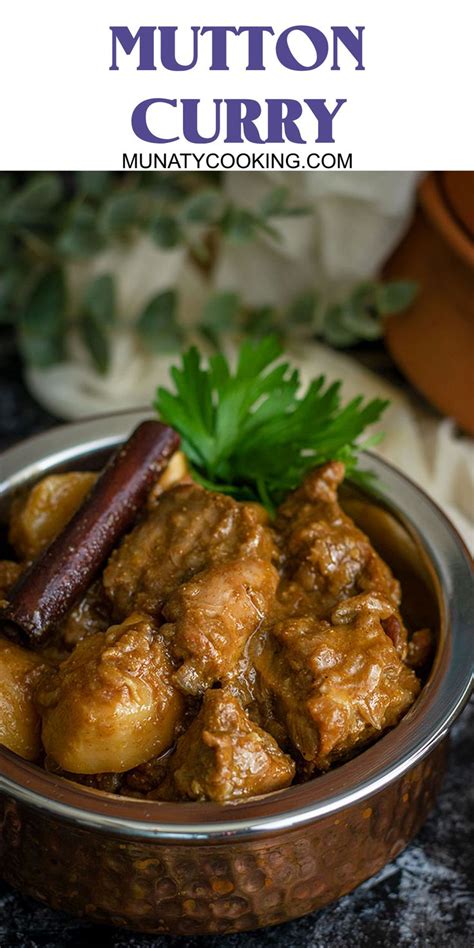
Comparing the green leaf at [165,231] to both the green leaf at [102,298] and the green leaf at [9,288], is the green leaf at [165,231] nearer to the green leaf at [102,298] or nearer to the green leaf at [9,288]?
the green leaf at [102,298]

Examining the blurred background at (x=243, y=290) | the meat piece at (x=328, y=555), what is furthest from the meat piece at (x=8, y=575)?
the blurred background at (x=243, y=290)

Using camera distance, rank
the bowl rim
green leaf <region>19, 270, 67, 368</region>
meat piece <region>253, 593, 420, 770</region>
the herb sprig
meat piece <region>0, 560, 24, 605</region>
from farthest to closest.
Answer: green leaf <region>19, 270, 67, 368</region>, the herb sprig, meat piece <region>0, 560, 24, 605</region>, meat piece <region>253, 593, 420, 770</region>, the bowl rim

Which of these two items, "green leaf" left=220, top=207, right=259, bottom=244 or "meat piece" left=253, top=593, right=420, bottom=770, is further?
"green leaf" left=220, top=207, right=259, bottom=244

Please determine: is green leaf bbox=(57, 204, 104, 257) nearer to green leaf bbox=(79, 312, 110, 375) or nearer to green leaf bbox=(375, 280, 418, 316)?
green leaf bbox=(79, 312, 110, 375)

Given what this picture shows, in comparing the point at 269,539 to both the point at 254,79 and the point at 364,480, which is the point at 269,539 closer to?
the point at 364,480

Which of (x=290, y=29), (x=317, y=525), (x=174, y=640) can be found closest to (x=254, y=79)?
(x=290, y=29)

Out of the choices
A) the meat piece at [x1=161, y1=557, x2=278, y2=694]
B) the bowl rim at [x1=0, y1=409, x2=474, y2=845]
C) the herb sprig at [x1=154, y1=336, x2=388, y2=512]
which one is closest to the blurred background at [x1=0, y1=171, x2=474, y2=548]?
the herb sprig at [x1=154, y1=336, x2=388, y2=512]
